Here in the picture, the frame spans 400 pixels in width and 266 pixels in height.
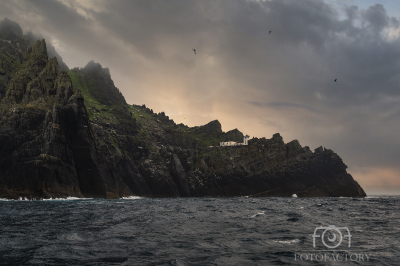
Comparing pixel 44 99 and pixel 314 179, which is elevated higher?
pixel 44 99

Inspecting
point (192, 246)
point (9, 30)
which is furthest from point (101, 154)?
point (192, 246)

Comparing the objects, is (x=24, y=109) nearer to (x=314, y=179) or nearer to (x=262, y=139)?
(x=262, y=139)

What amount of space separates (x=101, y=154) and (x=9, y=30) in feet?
310

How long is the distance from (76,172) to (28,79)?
42.2 metres

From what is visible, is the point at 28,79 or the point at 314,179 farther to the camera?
the point at 314,179

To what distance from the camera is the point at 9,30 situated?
475 ft

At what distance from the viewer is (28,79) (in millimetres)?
105125

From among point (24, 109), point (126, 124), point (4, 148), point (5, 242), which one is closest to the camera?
point (5, 242)

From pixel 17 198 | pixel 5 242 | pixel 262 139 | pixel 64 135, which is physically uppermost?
pixel 262 139

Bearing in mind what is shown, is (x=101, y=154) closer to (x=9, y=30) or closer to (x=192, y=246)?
(x=9, y=30)

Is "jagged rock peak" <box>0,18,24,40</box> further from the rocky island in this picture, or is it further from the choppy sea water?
the choppy sea water

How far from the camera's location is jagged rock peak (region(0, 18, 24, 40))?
5441 inches

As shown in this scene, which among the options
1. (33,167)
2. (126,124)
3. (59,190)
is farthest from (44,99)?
(126,124)

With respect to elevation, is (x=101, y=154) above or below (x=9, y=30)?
below
